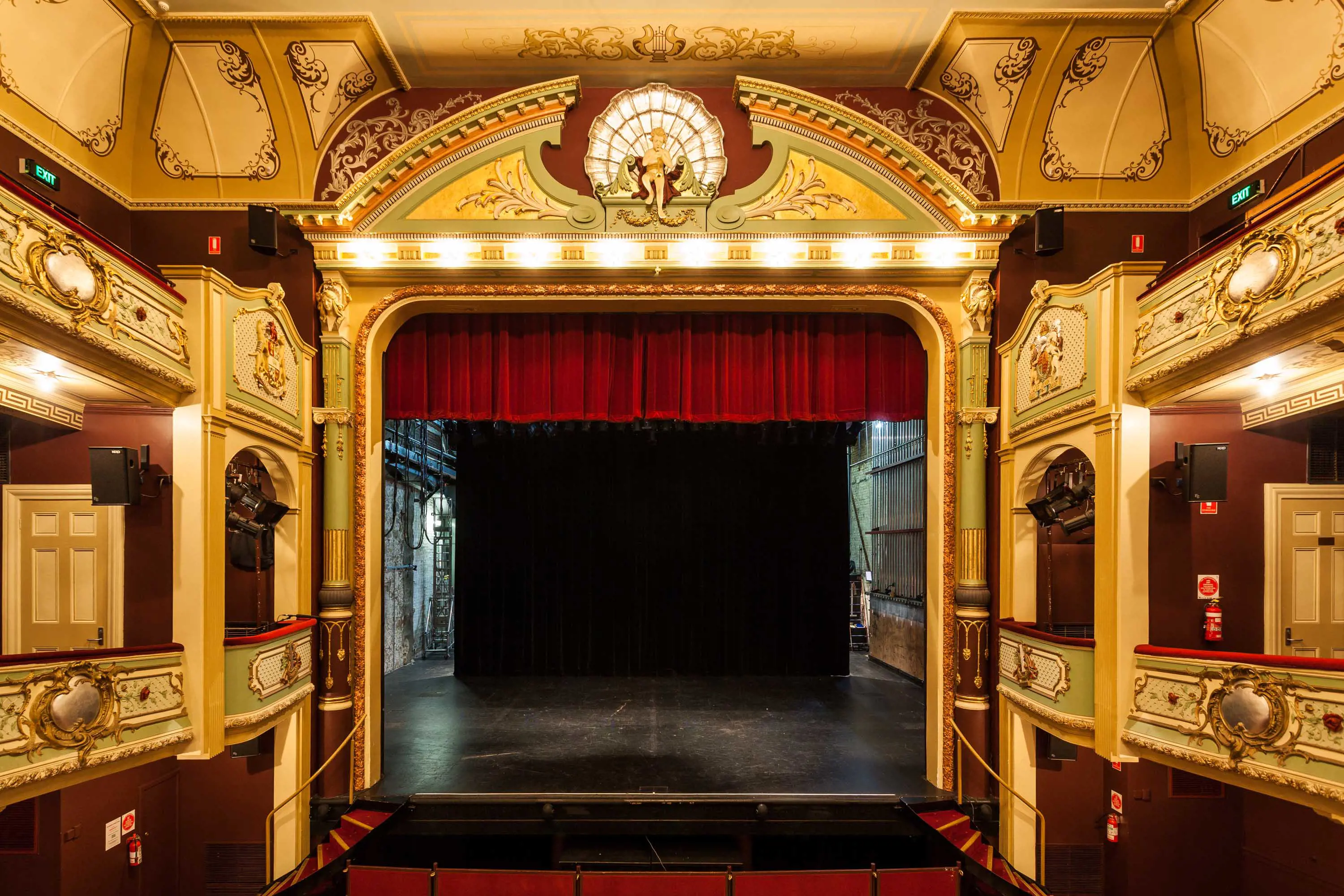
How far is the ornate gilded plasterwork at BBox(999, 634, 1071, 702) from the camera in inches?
194

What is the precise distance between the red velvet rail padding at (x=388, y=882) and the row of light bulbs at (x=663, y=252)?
460cm

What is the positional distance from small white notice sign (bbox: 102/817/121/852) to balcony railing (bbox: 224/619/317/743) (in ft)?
3.76

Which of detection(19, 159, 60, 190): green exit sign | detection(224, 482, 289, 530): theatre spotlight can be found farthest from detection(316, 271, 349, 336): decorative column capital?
detection(19, 159, 60, 190): green exit sign

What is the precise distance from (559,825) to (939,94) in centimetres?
687

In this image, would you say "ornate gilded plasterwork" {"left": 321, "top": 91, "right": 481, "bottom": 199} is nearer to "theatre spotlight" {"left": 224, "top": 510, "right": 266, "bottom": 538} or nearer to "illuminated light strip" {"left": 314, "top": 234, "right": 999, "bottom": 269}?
"illuminated light strip" {"left": 314, "top": 234, "right": 999, "bottom": 269}

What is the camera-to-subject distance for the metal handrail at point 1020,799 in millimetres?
5398

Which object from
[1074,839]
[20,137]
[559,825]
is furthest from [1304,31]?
[20,137]

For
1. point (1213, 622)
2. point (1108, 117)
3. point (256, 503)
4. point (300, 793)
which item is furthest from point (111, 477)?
point (1108, 117)

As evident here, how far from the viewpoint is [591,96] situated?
6.27 metres

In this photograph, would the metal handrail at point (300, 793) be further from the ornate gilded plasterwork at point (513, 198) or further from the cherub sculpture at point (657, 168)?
the cherub sculpture at point (657, 168)

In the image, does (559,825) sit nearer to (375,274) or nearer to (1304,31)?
(375,274)

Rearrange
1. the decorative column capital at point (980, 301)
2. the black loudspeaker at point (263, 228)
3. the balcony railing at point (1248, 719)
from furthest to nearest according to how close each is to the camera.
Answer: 1. the decorative column capital at point (980, 301)
2. the black loudspeaker at point (263, 228)
3. the balcony railing at point (1248, 719)

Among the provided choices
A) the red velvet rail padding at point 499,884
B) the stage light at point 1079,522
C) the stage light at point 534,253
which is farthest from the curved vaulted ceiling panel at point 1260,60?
the red velvet rail padding at point 499,884

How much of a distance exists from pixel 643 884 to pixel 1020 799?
303 centimetres
